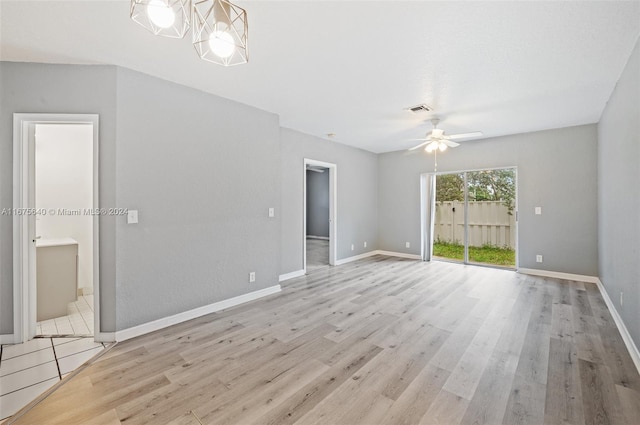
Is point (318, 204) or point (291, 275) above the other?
point (318, 204)

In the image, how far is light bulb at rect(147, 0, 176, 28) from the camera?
124 centimetres

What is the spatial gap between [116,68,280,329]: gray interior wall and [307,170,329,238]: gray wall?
6.18 m

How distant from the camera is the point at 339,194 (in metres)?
5.99

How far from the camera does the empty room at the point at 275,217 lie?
1842 mm

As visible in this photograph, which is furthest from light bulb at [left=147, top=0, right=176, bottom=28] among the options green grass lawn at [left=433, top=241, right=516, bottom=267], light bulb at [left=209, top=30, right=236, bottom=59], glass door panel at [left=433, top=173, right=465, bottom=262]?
green grass lawn at [left=433, top=241, right=516, bottom=267]

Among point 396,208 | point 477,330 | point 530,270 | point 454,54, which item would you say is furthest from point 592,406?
point 396,208

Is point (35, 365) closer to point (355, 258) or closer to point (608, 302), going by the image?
point (355, 258)

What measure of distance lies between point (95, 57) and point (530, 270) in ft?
23.0

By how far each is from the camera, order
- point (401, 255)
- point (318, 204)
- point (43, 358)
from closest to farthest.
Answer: point (43, 358)
point (401, 255)
point (318, 204)

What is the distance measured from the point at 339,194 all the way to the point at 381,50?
3.76 metres

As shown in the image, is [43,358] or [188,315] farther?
[188,315]

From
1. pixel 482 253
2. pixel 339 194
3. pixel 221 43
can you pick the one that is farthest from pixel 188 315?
→ pixel 482 253

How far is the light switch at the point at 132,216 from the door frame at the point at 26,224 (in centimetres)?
26

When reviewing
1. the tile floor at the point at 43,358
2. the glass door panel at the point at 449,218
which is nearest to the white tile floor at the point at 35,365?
the tile floor at the point at 43,358
